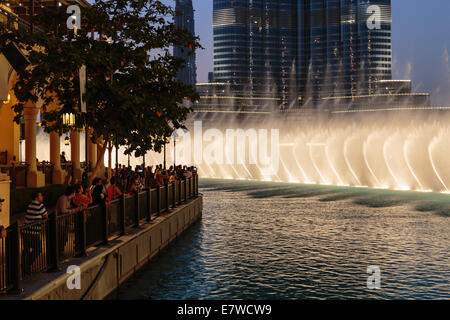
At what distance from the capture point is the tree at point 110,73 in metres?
16.2

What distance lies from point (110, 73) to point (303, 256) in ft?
27.8

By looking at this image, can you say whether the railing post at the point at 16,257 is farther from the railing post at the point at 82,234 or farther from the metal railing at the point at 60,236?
the railing post at the point at 82,234

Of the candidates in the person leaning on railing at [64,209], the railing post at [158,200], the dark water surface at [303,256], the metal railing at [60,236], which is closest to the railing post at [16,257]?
the metal railing at [60,236]

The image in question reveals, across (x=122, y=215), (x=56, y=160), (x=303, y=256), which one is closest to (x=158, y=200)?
(x=122, y=215)

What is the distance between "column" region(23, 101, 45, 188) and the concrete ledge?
28.3 feet

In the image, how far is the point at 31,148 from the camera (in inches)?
1050

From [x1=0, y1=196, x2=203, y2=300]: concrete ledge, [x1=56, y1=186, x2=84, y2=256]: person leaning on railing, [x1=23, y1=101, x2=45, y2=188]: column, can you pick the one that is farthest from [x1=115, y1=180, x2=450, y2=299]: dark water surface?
[x1=23, y1=101, x2=45, y2=188]: column

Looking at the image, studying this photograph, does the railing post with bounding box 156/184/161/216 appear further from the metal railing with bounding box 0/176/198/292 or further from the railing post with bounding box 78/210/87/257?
the railing post with bounding box 78/210/87/257

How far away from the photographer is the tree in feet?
53.2

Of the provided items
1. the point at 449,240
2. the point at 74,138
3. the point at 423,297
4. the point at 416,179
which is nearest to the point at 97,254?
the point at 423,297

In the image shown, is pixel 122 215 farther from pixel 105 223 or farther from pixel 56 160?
pixel 56 160

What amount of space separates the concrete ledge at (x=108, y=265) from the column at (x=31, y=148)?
28.3ft

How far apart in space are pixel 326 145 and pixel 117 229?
4507 cm

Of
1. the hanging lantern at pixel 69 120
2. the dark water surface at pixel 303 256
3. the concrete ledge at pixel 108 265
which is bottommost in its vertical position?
the dark water surface at pixel 303 256
